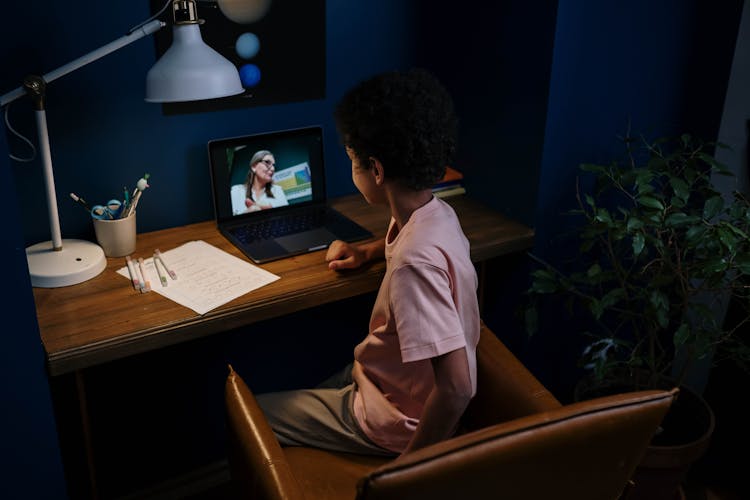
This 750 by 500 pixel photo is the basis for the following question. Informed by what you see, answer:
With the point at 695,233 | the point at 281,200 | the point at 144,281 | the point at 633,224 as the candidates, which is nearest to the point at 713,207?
the point at 695,233

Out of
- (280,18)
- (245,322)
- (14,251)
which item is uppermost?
(280,18)

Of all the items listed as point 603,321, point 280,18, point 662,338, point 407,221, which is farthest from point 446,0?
point 662,338

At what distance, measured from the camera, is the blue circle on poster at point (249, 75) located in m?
1.92

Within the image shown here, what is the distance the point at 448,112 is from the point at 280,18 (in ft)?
2.34

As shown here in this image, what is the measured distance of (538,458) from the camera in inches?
39.6

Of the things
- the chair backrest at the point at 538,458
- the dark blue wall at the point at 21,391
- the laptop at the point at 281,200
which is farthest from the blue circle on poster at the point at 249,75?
the chair backrest at the point at 538,458

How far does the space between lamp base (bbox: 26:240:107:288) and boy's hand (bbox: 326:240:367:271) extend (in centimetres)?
52

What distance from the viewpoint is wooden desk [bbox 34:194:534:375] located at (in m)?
1.44

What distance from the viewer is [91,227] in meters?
1.87

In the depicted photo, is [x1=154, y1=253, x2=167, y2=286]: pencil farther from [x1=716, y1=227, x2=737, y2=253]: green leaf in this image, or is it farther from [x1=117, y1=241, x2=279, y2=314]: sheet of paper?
[x1=716, y1=227, x2=737, y2=253]: green leaf

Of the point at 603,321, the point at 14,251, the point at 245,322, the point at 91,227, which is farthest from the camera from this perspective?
the point at 603,321

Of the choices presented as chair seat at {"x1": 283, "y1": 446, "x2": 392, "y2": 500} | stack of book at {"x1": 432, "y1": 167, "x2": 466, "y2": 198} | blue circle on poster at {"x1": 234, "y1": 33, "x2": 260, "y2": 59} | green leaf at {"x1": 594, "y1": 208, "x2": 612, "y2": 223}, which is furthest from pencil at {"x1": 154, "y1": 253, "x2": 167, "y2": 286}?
green leaf at {"x1": 594, "y1": 208, "x2": 612, "y2": 223}

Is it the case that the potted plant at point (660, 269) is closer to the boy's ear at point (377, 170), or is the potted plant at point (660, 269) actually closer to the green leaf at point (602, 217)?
the green leaf at point (602, 217)

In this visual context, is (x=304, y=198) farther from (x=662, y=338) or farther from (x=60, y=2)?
Result: (x=662, y=338)
